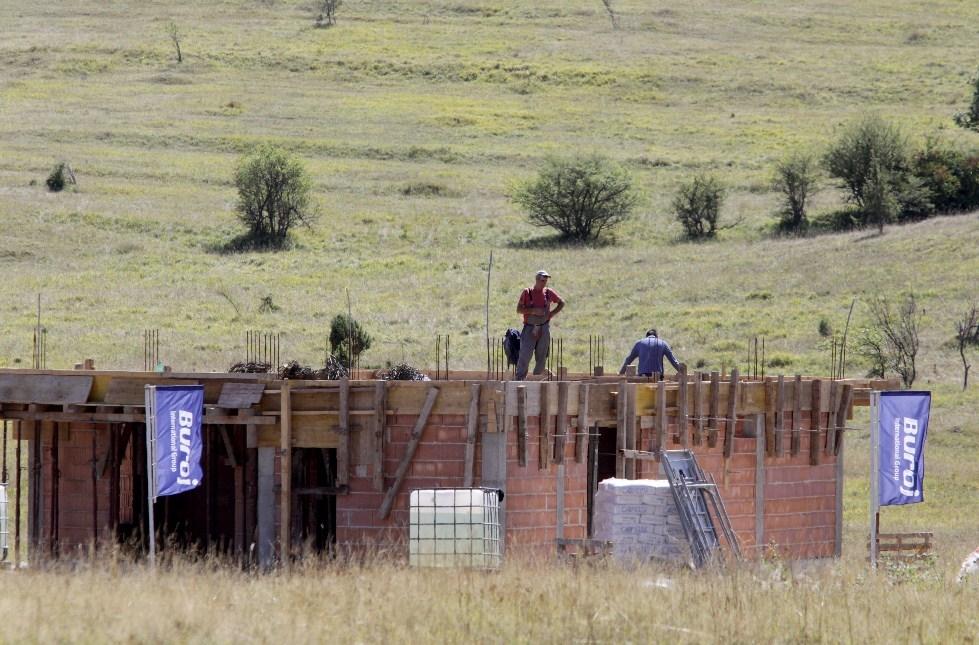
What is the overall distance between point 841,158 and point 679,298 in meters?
21.8

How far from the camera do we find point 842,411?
69.2 feet

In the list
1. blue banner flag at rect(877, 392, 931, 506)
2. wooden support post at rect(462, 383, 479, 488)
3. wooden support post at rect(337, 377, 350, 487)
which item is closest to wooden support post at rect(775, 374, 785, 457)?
blue banner flag at rect(877, 392, 931, 506)

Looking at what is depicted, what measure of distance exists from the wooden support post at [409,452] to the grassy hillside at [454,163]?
11.3 meters

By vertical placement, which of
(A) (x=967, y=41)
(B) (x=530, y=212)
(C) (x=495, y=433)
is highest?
(A) (x=967, y=41)

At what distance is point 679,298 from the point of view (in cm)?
5116

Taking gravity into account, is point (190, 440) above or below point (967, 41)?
below

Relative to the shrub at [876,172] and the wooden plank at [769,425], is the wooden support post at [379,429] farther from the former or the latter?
the shrub at [876,172]

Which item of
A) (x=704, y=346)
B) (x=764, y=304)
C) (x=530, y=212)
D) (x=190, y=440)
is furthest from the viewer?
(x=530, y=212)

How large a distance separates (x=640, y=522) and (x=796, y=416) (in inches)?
180

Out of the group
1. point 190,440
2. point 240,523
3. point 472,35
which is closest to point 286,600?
point 190,440

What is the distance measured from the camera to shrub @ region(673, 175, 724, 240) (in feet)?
214

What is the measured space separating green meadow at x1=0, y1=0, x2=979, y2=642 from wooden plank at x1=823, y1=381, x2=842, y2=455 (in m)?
1.81

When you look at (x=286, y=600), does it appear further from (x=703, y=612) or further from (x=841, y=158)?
(x=841, y=158)

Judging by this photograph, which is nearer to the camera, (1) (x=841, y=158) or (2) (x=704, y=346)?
(2) (x=704, y=346)
